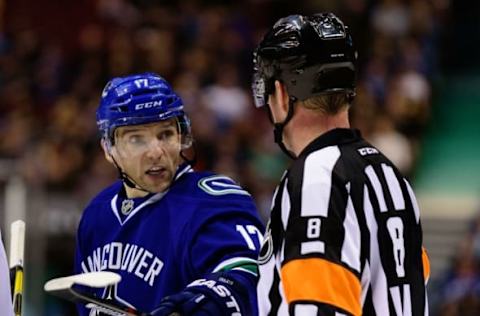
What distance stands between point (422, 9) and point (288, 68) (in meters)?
8.04

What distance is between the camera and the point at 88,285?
3.13 meters

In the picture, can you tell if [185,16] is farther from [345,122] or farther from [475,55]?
[345,122]

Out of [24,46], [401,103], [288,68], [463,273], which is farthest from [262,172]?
[288,68]

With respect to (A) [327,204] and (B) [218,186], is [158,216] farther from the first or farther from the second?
(A) [327,204]

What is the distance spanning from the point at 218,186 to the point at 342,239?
104 cm

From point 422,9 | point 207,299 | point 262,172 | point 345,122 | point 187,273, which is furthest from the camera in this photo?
point 422,9

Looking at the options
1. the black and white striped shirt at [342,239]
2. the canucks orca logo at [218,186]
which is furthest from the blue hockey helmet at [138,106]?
the black and white striped shirt at [342,239]

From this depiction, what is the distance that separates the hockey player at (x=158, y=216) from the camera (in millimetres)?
3646

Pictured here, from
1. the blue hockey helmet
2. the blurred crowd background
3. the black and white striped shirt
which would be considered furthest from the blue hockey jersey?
the blurred crowd background

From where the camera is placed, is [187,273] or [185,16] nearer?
[187,273]

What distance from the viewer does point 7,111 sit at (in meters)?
10.9

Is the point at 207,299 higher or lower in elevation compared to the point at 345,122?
Answer: lower

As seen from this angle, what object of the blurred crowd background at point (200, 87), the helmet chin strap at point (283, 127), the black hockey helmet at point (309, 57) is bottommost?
the blurred crowd background at point (200, 87)

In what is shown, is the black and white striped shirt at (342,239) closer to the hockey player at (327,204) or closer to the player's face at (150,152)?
the hockey player at (327,204)
